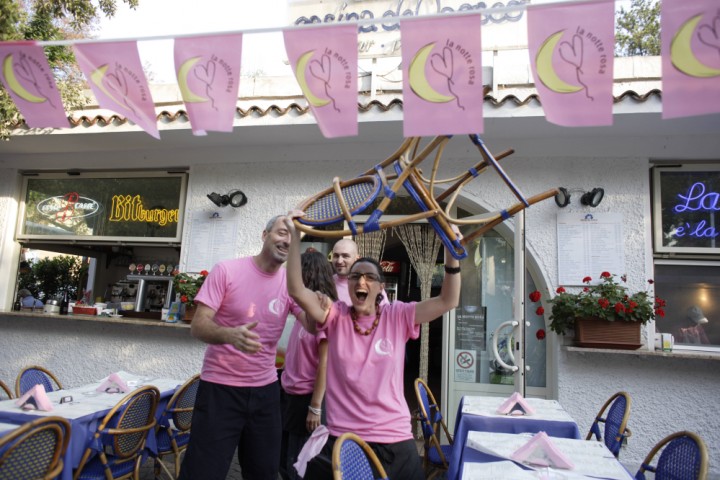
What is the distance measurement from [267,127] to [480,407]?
11.2 feet

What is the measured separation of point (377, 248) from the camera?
5.83 m

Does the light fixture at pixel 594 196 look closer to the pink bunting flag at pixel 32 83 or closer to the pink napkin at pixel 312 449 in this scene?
the pink napkin at pixel 312 449

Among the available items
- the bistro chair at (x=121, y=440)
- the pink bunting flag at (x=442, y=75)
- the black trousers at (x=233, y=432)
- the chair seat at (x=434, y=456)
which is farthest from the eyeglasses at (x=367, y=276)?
the chair seat at (x=434, y=456)

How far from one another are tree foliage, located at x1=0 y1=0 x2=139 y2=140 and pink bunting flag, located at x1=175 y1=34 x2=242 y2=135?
2.84 meters

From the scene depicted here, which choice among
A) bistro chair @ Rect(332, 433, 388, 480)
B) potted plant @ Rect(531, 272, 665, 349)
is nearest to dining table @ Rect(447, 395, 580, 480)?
bistro chair @ Rect(332, 433, 388, 480)

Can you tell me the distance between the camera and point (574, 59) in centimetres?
225

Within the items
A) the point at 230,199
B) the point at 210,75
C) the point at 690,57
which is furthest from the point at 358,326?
the point at 230,199

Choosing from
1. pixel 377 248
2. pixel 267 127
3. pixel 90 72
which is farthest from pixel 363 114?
pixel 90 72

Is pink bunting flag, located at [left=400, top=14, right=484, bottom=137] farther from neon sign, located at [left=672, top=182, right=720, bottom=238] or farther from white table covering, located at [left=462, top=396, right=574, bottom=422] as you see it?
neon sign, located at [left=672, top=182, right=720, bottom=238]

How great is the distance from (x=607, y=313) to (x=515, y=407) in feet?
5.17

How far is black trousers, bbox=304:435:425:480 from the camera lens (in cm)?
211

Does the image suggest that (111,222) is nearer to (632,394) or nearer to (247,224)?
(247,224)

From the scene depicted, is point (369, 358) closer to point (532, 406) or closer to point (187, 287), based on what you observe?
point (532, 406)

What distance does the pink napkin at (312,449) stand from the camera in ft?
7.04
